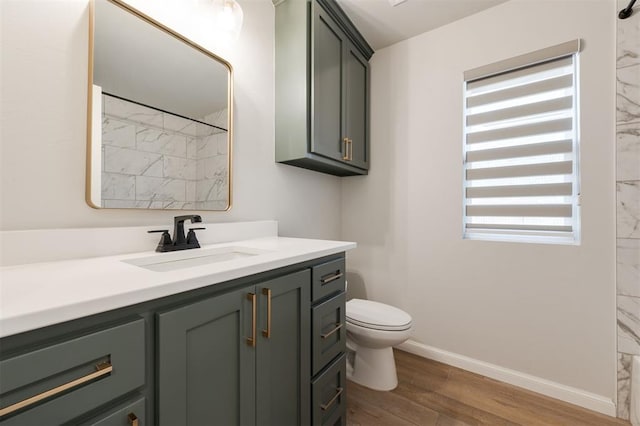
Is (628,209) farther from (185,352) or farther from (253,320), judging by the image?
(185,352)

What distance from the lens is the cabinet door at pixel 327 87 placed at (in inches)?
62.6

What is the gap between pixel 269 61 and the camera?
1.67 metres

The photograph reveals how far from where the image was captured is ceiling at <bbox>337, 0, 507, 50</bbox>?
68.9 inches

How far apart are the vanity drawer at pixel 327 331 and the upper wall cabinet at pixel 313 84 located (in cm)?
87

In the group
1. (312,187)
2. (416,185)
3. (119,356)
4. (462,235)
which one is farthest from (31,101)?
(462,235)

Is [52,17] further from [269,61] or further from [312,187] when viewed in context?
[312,187]

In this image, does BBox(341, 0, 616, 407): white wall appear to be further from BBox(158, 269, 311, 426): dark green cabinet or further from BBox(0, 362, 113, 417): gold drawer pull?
BBox(0, 362, 113, 417): gold drawer pull

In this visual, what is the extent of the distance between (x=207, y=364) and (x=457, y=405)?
1525 mm

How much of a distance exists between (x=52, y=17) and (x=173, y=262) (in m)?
0.92

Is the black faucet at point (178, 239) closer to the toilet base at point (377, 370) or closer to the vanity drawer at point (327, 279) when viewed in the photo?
the vanity drawer at point (327, 279)

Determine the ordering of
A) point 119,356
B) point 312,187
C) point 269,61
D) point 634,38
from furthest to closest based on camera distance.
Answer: point 312,187
point 269,61
point 634,38
point 119,356

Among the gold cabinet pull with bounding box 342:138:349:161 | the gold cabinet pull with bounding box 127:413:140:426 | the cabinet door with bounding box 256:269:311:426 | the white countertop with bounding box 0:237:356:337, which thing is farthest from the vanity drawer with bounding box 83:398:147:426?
the gold cabinet pull with bounding box 342:138:349:161

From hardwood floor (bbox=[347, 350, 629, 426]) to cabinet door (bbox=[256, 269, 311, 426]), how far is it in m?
0.62

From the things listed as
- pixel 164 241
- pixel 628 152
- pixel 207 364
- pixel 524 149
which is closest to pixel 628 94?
pixel 628 152
